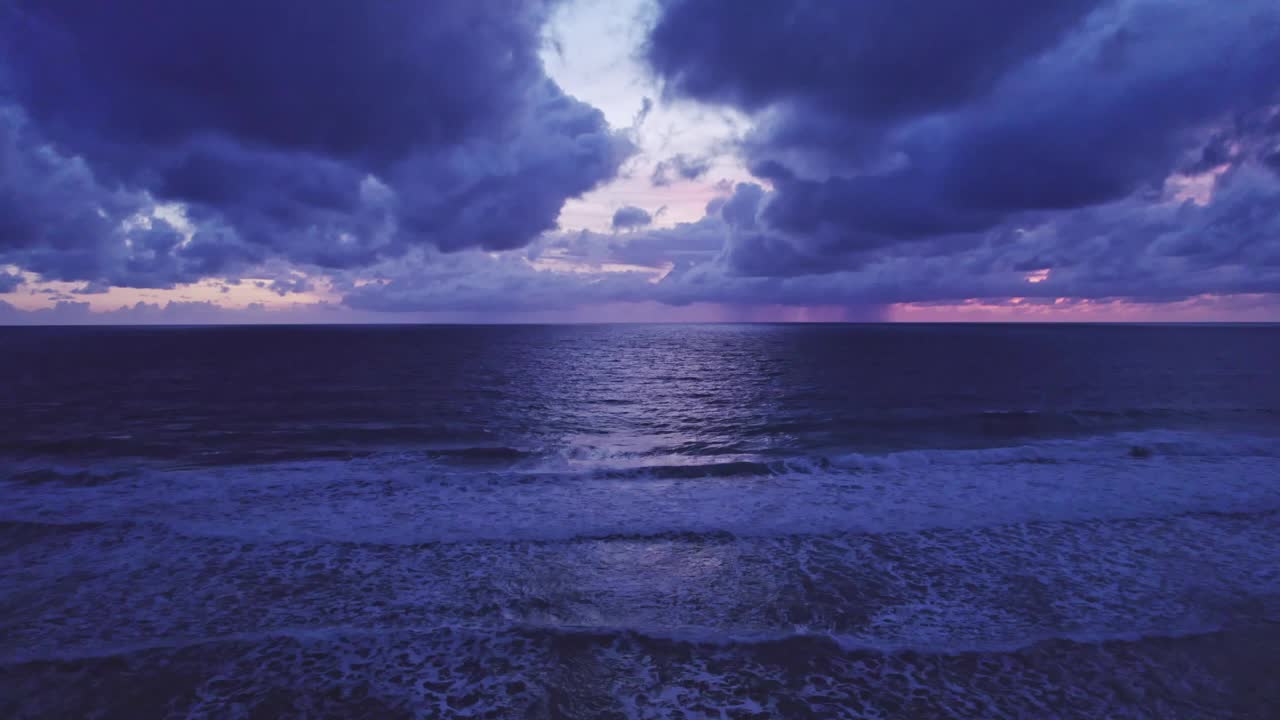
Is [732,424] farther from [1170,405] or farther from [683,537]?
[1170,405]

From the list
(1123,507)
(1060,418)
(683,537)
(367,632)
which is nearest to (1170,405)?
(1060,418)

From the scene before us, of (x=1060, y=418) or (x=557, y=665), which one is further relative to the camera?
(x=1060, y=418)

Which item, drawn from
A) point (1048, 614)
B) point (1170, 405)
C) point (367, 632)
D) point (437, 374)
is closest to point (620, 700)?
point (367, 632)

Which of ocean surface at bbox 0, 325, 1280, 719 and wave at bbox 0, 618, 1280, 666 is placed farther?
wave at bbox 0, 618, 1280, 666

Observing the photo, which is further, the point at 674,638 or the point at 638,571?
the point at 638,571

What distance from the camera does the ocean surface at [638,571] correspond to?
28.0 ft

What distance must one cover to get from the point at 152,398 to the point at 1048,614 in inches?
2090

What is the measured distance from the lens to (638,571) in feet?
41.2

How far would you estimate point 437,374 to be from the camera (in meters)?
58.2

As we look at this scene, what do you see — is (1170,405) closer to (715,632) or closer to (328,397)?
(715,632)

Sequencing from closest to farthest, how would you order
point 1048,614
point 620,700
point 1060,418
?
1. point 620,700
2. point 1048,614
3. point 1060,418

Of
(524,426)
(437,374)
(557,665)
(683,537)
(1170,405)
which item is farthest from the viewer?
(437,374)

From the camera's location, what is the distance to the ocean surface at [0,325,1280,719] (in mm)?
8547

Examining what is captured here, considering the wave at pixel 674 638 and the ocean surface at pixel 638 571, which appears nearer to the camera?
the ocean surface at pixel 638 571
